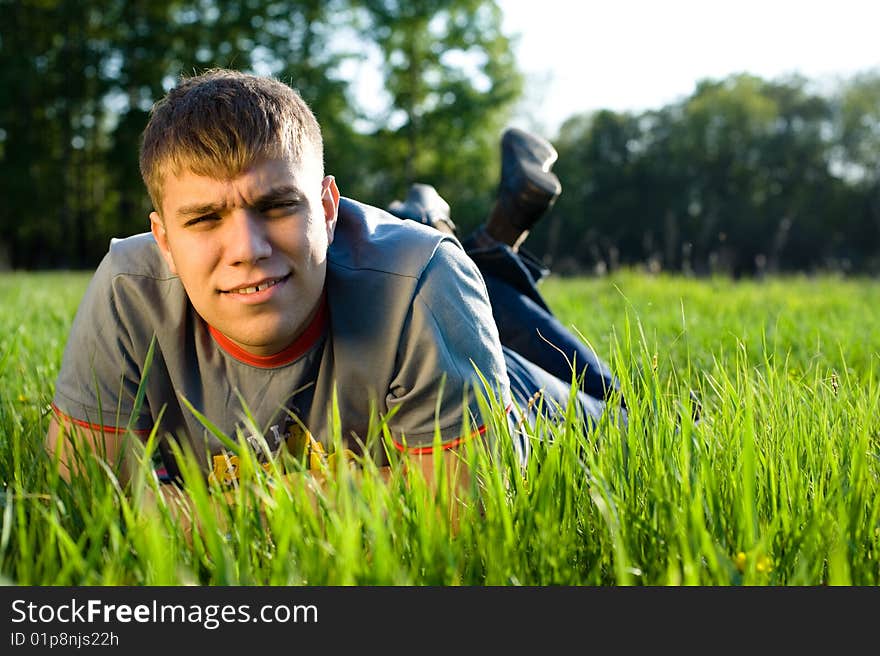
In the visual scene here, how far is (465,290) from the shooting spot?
6.86ft

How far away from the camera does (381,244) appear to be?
2174 mm

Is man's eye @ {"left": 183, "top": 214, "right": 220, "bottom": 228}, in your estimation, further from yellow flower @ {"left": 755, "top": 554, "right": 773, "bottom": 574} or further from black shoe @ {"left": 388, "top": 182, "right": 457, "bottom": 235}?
black shoe @ {"left": 388, "top": 182, "right": 457, "bottom": 235}

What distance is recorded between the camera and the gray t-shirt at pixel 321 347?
6.64ft

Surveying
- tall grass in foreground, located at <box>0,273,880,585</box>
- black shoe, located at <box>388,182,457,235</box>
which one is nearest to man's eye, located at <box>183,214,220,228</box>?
tall grass in foreground, located at <box>0,273,880,585</box>

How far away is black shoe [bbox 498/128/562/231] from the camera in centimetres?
379

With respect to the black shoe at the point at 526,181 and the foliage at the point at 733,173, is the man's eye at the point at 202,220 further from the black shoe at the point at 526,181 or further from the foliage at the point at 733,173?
the foliage at the point at 733,173

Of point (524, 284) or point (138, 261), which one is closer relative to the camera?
point (138, 261)

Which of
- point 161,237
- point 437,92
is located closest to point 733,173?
point 437,92

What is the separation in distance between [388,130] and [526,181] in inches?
921

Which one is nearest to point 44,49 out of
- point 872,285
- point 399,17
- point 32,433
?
point 399,17

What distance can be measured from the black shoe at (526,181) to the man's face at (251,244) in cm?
195

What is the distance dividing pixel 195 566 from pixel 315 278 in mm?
818

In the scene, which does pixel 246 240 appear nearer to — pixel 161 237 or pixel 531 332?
pixel 161 237
